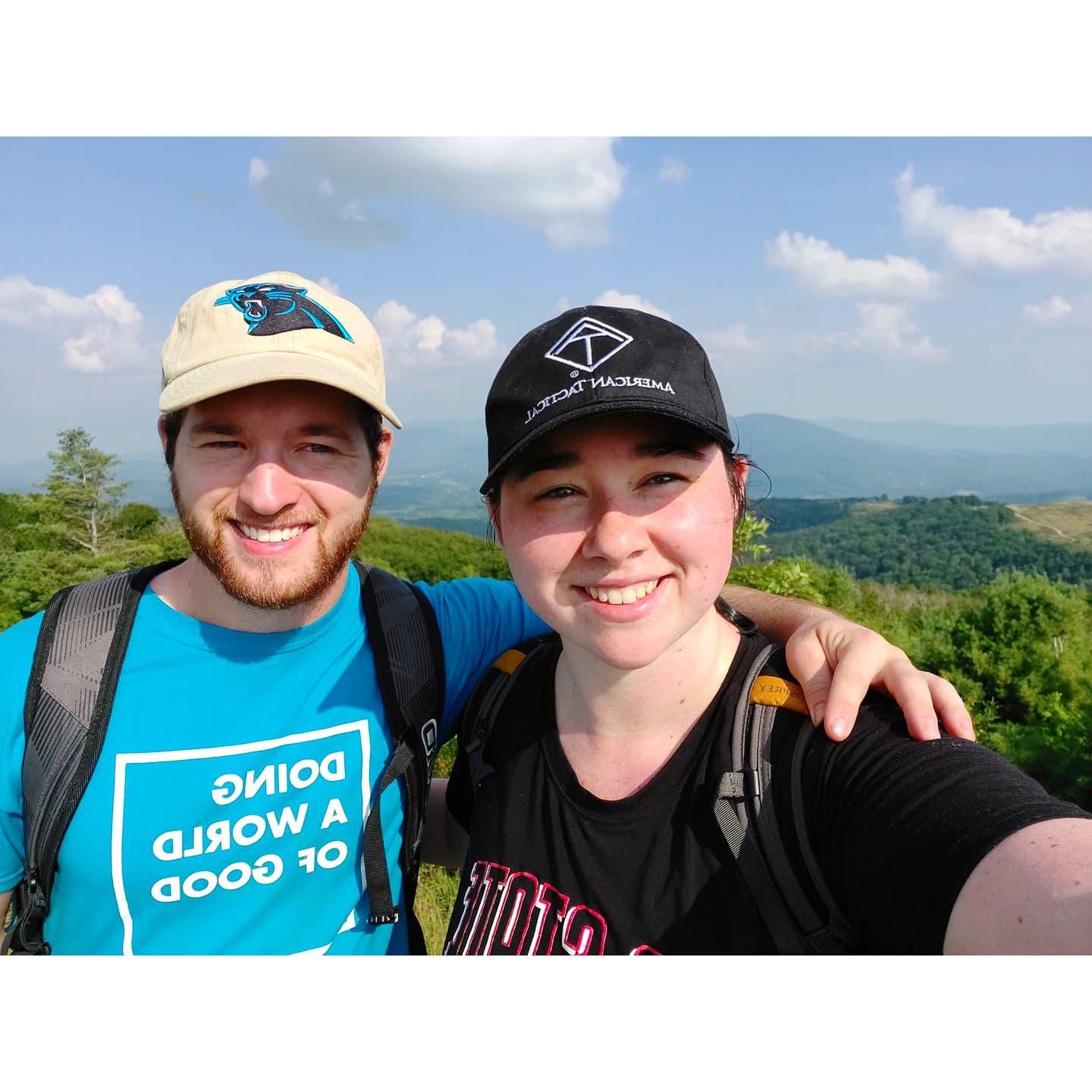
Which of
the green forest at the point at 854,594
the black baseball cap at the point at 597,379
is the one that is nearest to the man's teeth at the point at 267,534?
the black baseball cap at the point at 597,379

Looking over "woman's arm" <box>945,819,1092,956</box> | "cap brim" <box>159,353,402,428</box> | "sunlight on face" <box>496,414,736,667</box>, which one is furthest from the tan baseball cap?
"woman's arm" <box>945,819,1092,956</box>

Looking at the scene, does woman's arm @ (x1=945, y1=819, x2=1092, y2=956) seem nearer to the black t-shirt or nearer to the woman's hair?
the black t-shirt

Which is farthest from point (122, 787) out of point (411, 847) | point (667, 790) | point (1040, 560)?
point (1040, 560)

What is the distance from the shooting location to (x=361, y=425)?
2.47 m

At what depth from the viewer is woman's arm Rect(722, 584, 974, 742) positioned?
141 centimetres

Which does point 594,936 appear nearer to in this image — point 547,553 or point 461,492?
point 547,553

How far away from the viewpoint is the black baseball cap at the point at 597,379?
1.52 metres

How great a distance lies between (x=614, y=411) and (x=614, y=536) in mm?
280

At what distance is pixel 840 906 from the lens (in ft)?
4.49

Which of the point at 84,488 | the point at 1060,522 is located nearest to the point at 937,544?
the point at 1060,522

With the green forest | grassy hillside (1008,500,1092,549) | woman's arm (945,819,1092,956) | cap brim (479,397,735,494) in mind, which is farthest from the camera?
grassy hillside (1008,500,1092,549)

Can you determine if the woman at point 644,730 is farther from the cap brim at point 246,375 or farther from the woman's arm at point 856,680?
the cap brim at point 246,375

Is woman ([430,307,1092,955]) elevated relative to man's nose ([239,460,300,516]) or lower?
lower

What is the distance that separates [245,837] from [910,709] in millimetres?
1854
